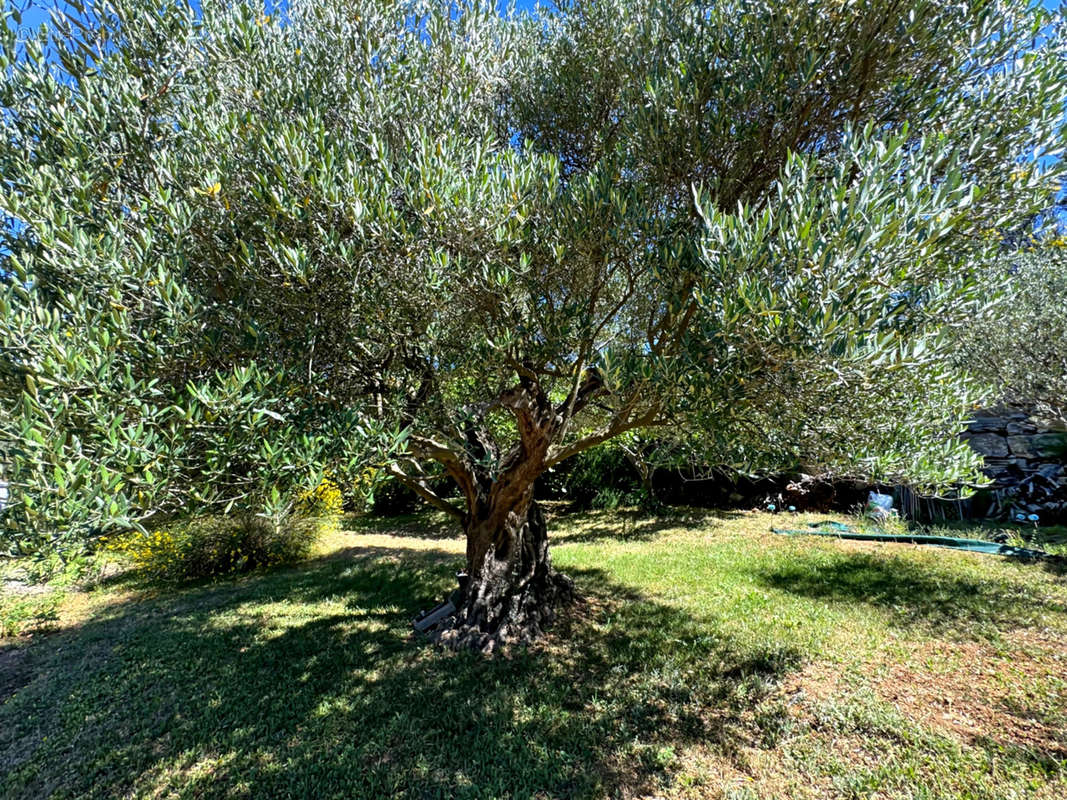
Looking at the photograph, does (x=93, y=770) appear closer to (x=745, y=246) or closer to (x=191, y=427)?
(x=191, y=427)

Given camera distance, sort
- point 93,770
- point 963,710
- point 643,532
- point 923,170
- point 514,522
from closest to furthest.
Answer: point 923,170 < point 93,770 < point 963,710 < point 514,522 < point 643,532

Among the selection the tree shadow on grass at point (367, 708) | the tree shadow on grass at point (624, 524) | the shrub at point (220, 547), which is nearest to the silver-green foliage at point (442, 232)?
the tree shadow on grass at point (367, 708)

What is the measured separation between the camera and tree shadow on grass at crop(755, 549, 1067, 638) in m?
6.32

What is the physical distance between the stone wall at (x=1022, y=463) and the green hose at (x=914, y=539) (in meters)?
2.66

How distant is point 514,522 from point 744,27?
6047 millimetres

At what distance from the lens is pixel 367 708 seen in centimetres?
500

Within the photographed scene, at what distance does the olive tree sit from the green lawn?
94.9 inches

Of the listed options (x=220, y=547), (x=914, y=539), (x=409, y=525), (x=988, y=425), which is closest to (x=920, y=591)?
(x=914, y=539)

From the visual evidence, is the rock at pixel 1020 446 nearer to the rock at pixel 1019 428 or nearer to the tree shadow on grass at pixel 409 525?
the rock at pixel 1019 428

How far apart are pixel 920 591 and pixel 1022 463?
8516 millimetres

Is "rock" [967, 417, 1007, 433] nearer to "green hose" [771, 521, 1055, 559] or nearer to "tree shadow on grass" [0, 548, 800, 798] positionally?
"green hose" [771, 521, 1055, 559]

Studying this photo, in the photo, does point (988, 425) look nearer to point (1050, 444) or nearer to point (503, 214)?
point (1050, 444)

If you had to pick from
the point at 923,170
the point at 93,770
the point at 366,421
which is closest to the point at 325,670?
the point at 93,770

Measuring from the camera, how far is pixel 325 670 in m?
5.93
